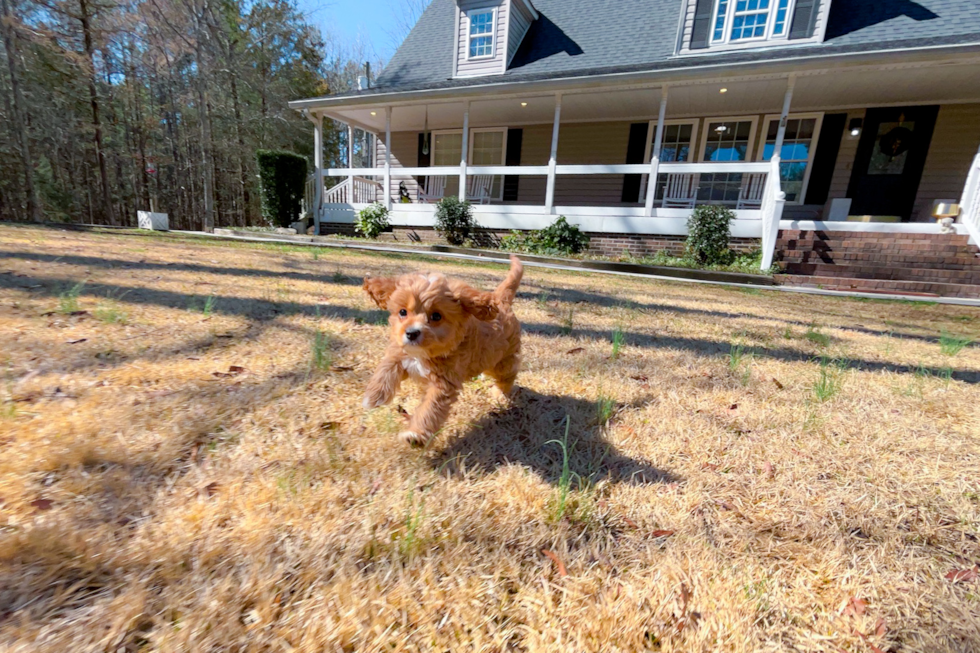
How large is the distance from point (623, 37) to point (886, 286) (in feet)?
35.7

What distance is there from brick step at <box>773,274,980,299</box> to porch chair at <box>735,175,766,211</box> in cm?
375

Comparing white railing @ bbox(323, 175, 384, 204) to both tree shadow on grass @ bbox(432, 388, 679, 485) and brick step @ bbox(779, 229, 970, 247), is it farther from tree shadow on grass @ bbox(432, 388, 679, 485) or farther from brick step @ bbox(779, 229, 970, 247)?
tree shadow on grass @ bbox(432, 388, 679, 485)

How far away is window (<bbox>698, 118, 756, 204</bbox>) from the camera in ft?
42.3

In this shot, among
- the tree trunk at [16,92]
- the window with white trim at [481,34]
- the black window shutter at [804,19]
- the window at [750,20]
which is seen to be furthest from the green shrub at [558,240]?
the tree trunk at [16,92]

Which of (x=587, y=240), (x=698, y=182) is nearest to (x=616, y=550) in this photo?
(x=587, y=240)

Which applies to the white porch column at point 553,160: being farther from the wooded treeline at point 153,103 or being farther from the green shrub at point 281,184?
the wooded treeline at point 153,103

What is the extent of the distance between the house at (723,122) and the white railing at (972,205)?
0.05 metres

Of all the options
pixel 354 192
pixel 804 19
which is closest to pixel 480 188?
pixel 354 192

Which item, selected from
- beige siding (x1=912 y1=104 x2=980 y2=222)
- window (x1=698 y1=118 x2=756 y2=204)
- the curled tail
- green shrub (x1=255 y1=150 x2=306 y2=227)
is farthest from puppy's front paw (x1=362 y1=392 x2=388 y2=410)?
green shrub (x1=255 y1=150 x2=306 y2=227)

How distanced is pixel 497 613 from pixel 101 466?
1.47m

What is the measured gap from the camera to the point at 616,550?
130 centimetres

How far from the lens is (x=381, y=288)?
182 centimetres

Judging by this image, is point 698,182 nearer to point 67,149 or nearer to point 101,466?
point 101,466

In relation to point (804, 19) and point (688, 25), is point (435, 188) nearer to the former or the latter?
point (688, 25)
